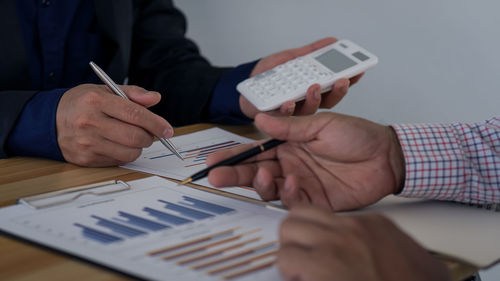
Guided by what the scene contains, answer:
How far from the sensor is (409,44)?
57.8 inches

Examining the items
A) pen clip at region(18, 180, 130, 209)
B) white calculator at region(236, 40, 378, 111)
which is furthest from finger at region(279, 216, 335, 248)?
white calculator at region(236, 40, 378, 111)

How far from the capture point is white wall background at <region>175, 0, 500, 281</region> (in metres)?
1.33

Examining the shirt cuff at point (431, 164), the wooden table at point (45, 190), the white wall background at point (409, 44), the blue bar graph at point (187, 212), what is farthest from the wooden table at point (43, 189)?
the white wall background at point (409, 44)

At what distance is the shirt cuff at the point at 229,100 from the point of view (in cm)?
100

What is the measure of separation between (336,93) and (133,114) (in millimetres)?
367

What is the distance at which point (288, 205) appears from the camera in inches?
22.4

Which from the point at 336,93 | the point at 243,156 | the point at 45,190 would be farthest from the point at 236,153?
the point at 336,93

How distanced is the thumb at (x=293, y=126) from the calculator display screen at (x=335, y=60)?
316 millimetres

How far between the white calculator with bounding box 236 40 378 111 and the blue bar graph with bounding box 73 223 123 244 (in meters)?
0.41

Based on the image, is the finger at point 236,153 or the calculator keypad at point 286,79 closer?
the finger at point 236,153

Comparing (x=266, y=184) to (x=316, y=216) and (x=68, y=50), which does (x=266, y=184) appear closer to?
(x=316, y=216)

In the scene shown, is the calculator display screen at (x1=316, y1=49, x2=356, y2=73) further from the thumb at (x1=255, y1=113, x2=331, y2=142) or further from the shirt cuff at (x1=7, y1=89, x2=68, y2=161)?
the shirt cuff at (x1=7, y1=89, x2=68, y2=161)

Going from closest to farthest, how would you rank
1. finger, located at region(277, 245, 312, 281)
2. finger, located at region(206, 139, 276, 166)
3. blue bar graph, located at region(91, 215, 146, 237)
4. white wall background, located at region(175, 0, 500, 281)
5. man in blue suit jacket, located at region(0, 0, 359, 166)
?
finger, located at region(277, 245, 312, 281), blue bar graph, located at region(91, 215, 146, 237), finger, located at region(206, 139, 276, 166), man in blue suit jacket, located at region(0, 0, 359, 166), white wall background, located at region(175, 0, 500, 281)

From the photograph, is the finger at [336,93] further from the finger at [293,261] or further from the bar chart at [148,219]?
the finger at [293,261]
